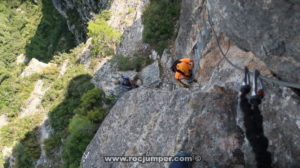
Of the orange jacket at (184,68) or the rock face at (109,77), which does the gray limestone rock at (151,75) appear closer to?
the rock face at (109,77)

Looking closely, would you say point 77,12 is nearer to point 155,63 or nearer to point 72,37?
point 72,37

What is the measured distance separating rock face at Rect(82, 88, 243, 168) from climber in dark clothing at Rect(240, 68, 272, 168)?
2.62 feet

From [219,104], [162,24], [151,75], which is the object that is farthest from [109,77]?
[219,104]

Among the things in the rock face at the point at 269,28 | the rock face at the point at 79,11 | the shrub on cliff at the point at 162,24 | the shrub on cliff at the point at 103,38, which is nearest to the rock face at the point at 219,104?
Answer: the rock face at the point at 269,28

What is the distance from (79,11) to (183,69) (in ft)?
75.4

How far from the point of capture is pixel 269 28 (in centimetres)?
286

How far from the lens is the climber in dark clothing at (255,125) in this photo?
138 inches

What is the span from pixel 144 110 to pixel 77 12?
25506mm

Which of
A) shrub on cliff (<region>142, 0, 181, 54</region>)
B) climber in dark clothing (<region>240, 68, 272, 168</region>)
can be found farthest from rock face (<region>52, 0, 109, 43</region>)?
climber in dark clothing (<region>240, 68, 272, 168</region>)

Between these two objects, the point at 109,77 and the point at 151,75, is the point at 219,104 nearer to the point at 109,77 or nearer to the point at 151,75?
the point at 151,75

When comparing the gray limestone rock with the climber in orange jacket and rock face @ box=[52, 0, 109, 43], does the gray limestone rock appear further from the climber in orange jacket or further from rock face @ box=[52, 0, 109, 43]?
rock face @ box=[52, 0, 109, 43]

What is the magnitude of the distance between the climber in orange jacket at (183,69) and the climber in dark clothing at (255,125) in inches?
164

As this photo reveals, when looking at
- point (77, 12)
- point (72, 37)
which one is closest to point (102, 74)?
point (77, 12)

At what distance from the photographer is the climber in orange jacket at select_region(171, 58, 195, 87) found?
305 inches
